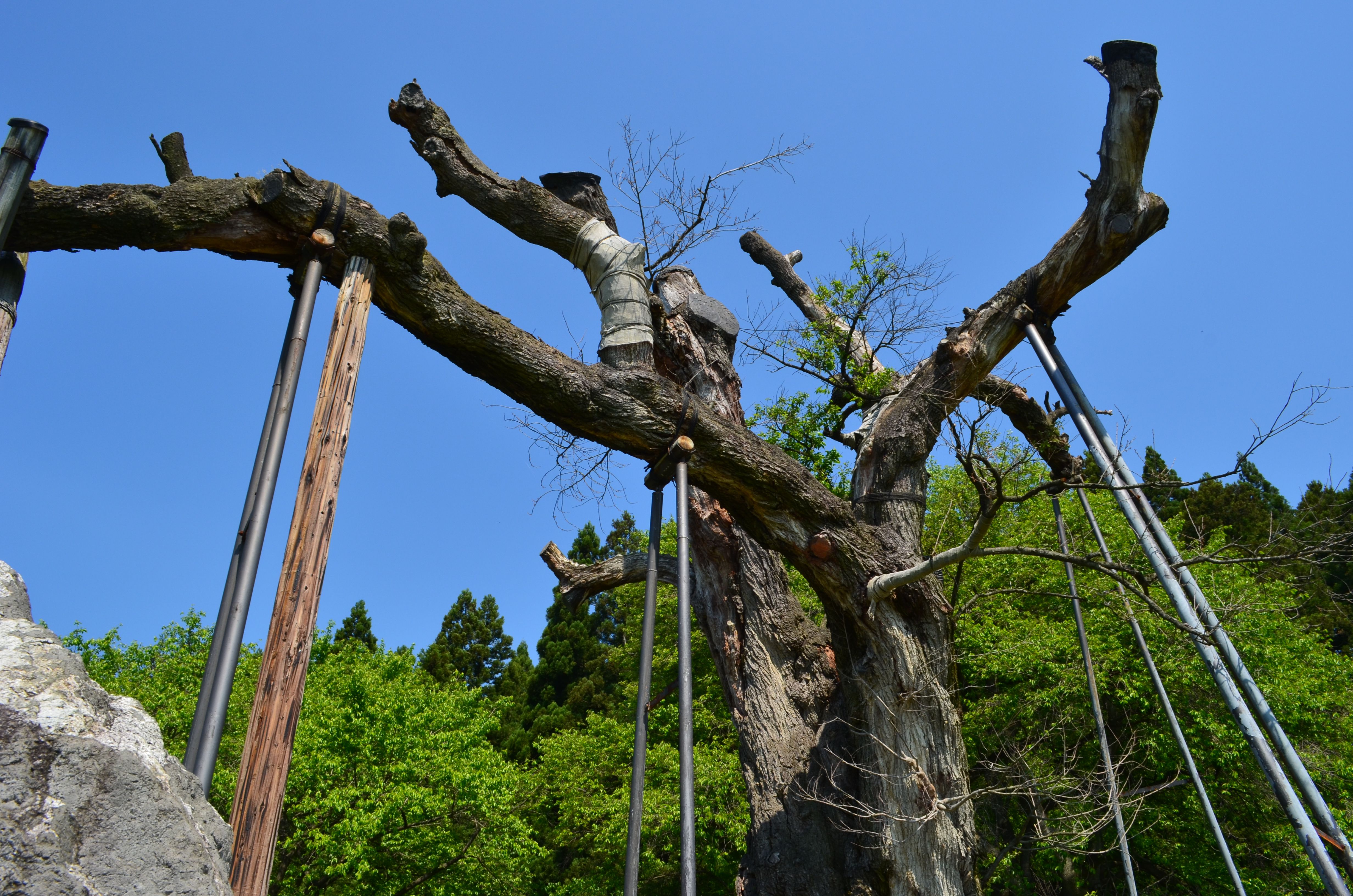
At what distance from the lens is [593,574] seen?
21.5 feet

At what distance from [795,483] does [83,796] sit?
4088mm

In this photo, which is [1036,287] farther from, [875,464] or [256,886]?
[256,886]

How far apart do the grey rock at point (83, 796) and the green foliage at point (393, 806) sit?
1276 centimetres

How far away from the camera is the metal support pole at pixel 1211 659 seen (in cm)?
388

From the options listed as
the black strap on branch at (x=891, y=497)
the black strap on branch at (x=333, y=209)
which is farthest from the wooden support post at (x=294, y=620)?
the black strap on branch at (x=891, y=497)

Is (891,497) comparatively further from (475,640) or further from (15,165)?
(475,640)

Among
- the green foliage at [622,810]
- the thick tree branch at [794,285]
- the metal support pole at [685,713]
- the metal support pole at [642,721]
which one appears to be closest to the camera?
the metal support pole at [685,713]

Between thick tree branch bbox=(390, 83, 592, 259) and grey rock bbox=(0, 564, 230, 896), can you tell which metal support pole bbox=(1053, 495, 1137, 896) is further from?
grey rock bbox=(0, 564, 230, 896)

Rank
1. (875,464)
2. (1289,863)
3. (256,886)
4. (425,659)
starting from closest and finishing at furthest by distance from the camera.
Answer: (256,886), (875,464), (1289,863), (425,659)

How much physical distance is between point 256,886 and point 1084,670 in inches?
485

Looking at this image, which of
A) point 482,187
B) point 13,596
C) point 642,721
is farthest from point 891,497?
point 13,596

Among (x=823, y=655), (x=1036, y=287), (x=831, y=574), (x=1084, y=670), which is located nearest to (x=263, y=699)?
(x=831, y=574)

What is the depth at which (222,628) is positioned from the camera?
9.90 feet

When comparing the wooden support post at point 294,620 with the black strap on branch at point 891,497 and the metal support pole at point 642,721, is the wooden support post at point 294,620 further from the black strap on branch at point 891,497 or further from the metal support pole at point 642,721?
the black strap on branch at point 891,497
